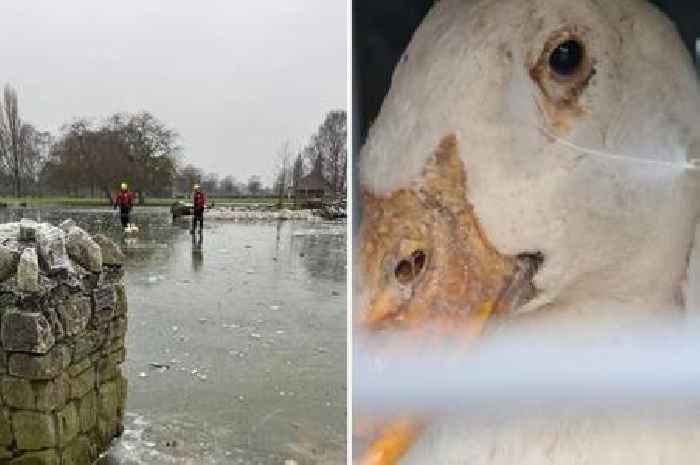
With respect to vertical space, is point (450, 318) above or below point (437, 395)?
above

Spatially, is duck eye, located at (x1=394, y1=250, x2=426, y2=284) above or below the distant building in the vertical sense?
below

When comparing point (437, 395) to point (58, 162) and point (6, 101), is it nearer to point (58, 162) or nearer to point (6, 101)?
point (58, 162)

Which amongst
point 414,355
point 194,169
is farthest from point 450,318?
point 194,169

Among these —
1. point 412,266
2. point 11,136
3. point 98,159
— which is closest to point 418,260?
point 412,266

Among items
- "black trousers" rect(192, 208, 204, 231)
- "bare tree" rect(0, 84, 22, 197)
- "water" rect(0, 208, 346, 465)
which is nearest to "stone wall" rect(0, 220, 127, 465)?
"water" rect(0, 208, 346, 465)

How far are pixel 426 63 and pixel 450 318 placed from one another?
35cm

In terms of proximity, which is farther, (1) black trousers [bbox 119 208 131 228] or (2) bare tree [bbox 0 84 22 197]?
(1) black trousers [bbox 119 208 131 228]

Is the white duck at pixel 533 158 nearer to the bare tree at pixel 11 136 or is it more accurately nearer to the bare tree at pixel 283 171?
the bare tree at pixel 283 171

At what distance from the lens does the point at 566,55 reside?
2.93 ft

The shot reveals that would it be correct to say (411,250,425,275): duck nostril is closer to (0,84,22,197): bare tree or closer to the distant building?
the distant building

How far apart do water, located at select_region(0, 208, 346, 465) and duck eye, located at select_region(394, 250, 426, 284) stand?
662 millimetres

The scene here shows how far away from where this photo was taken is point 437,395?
0.94 meters

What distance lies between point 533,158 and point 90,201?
1056 millimetres

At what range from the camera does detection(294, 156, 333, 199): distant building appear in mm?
1179
